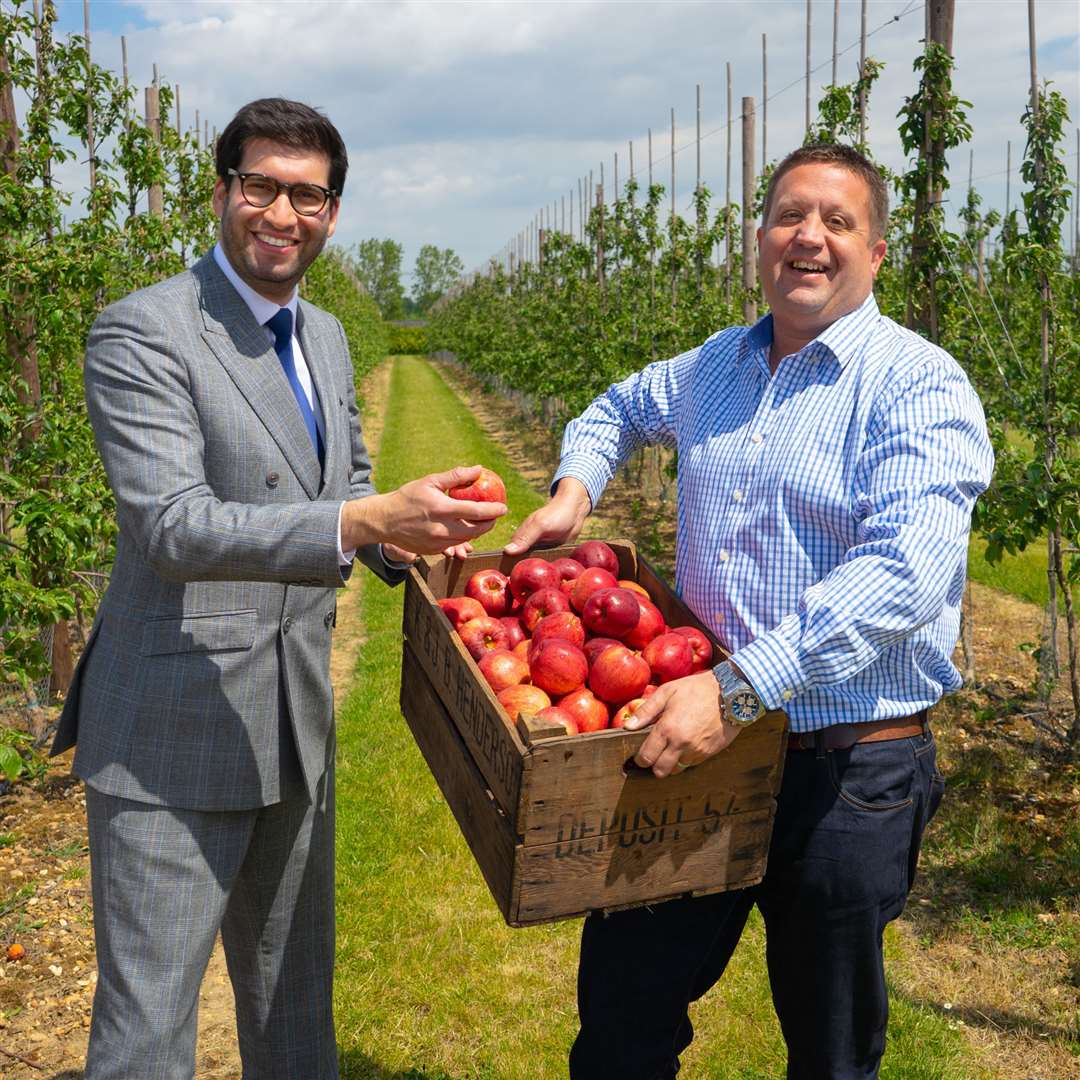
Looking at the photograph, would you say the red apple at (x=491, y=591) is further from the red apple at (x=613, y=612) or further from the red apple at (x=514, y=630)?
the red apple at (x=613, y=612)

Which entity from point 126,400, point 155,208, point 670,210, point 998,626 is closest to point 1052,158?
point 998,626

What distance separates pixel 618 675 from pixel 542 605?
1.11 feet

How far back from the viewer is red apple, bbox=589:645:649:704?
2029 millimetres

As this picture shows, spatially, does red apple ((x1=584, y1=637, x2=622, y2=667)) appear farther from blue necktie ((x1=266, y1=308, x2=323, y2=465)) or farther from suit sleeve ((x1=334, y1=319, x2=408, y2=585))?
blue necktie ((x1=266, y1=308, x2=323, y2=465))

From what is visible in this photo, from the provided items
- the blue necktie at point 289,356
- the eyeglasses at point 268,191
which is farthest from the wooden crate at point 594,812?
the eyeglasses at point 268,191

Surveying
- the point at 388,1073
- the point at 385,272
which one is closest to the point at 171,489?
the point at 388,1073

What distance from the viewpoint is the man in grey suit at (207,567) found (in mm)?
1932

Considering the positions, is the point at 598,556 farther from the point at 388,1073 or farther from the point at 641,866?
the point at 388,1073

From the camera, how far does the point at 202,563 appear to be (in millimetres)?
1897

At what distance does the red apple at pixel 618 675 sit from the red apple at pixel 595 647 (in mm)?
26

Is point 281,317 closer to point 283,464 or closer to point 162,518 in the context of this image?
point 283,464

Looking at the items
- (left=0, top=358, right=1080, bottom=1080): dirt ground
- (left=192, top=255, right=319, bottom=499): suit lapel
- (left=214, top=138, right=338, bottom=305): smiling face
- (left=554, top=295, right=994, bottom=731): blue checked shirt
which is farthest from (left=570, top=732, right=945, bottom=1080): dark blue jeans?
(left=214, top=138, right=338, bottom=305): smiling face

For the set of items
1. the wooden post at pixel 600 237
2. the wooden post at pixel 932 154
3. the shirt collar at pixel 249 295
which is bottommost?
the shirt collar at pixel 249 295

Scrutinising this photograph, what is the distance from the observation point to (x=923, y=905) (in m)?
4.02
